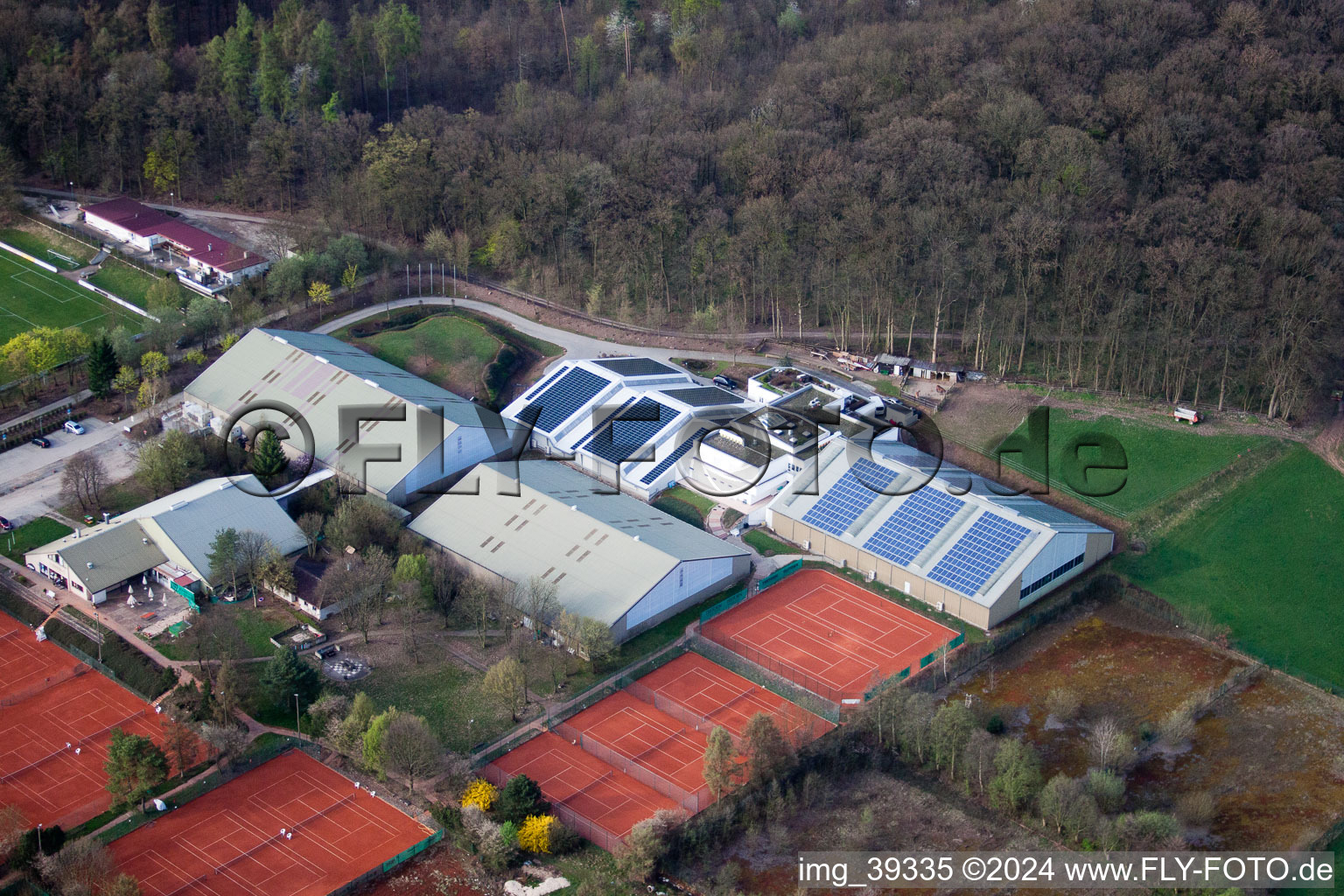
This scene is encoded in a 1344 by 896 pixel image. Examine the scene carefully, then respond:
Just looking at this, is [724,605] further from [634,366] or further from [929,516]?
[634,366]

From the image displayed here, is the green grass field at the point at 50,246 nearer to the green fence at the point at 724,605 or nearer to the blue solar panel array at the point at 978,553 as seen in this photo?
the green fence at the point at 724,605

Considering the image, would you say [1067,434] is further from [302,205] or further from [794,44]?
[302,205]

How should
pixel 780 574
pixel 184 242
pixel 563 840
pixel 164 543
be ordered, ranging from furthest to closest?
pixel 184 242
pixel 780 574
pixel 164 543
pixel 563 840

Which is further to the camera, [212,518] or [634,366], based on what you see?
[634,366]

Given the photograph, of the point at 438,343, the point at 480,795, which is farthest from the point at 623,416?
the point at 480,795

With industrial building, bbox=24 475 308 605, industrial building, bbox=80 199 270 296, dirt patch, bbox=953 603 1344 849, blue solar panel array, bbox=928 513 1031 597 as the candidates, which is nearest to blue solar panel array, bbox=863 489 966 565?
blue solar panel array, bbox=928 513 1031 597

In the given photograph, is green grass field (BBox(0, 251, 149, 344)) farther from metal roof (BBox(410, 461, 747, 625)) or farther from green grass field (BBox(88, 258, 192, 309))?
metal roof (BBox(410, 461, 747, 625))
